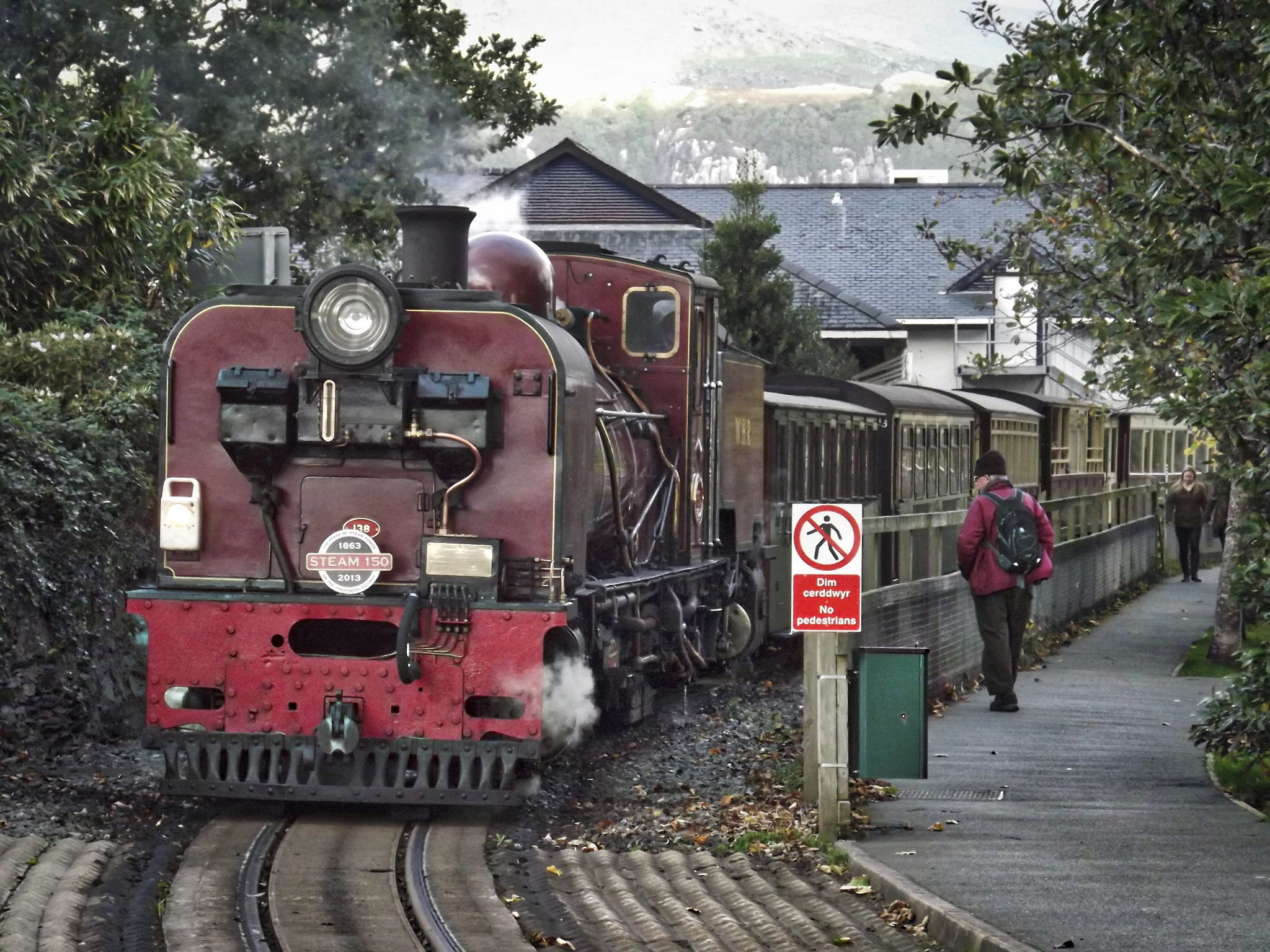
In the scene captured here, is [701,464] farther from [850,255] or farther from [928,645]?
[850,255]

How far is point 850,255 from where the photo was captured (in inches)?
1625

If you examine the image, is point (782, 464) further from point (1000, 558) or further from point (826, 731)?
point (826, 731)

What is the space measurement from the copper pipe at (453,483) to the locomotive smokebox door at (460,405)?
0.02m

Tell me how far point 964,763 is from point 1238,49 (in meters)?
4.10

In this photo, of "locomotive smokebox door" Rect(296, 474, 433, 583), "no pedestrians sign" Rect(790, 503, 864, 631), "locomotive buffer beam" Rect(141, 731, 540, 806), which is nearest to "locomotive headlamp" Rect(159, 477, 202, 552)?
"locomotive smokebox door" Rect(296, 474, 433, 583)

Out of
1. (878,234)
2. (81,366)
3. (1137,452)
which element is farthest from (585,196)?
(81,366)

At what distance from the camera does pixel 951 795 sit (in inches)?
355

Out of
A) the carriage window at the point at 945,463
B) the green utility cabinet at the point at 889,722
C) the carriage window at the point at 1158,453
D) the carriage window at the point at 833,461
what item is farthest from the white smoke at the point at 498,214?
the carriage window at the point at 1158,453

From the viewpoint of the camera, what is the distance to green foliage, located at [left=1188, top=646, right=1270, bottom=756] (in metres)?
8.52

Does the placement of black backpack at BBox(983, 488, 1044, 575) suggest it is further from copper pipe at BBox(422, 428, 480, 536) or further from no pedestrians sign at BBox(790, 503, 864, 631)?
copper pipe at BBox(422, 428, 480, 536)

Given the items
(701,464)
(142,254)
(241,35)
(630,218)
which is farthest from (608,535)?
(630,218)

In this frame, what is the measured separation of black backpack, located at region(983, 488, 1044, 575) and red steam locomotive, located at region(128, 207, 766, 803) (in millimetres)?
3488

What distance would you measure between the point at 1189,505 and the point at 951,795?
58.4 ft

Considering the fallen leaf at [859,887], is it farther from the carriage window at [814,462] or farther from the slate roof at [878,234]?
the slate roof at [878,234]
